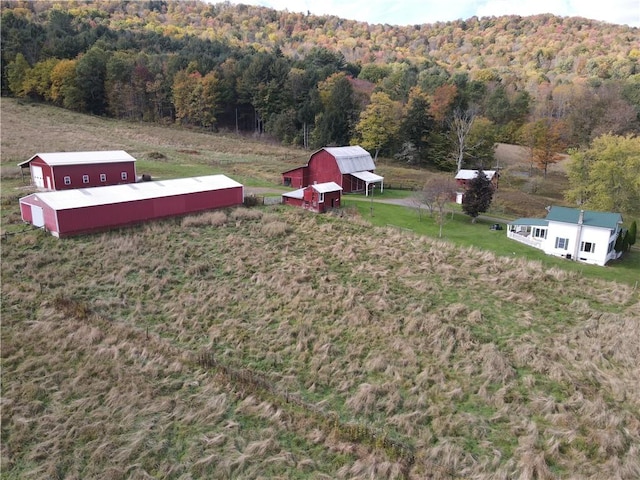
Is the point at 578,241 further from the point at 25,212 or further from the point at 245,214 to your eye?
the point at 25,212

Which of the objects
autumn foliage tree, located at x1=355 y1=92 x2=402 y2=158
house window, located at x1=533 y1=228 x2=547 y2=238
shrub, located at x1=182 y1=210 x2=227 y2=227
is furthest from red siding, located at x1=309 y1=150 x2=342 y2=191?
autumn foliage tree, located at x1=355 y1=92 x2=402 y2=158

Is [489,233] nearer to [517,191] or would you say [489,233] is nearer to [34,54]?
[517,191]

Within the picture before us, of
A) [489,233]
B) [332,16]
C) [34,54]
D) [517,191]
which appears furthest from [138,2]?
[489,233]

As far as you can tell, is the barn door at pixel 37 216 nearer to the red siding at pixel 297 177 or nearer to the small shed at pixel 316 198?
the small shed at pixel 316 198

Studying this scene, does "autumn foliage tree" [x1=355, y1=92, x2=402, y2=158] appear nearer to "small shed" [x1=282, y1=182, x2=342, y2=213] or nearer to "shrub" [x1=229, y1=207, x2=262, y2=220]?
"small shed" [x1=282, y1=182, x2=342, y2=213]

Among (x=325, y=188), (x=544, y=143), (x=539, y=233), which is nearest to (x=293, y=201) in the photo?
(x=325, y=188)

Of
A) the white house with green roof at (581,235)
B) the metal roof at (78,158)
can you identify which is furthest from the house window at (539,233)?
the metal roof at (78,158)
